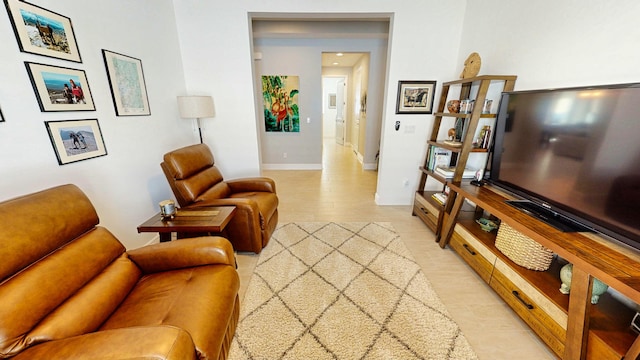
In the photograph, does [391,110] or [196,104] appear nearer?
[196,104]

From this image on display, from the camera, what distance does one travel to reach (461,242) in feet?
7.01

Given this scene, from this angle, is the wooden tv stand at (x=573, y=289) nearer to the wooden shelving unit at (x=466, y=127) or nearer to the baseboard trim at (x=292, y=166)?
the wooden shelving unit at (x=466, y=127)

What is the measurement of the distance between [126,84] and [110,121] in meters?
0.40

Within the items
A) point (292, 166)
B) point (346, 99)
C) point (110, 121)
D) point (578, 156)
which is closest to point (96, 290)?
point (110, 121)

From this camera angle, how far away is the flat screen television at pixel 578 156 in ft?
3.74

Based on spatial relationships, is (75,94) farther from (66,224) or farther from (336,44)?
(336,44)

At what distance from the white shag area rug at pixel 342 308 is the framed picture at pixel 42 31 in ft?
6.80

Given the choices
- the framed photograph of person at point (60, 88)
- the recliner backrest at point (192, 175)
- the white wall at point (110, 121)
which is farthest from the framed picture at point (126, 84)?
the recliner backrest at point (192, 175)

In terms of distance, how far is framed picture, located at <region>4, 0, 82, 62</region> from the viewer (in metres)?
1.37

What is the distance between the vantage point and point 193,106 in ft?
8.76

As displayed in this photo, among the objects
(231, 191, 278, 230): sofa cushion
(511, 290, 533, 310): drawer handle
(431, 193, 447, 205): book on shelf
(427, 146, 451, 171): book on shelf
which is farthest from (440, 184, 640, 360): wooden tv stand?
(231, 191, 278, 230): sofa cushion

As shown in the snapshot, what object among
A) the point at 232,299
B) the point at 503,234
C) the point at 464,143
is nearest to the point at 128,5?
the point at 232,299

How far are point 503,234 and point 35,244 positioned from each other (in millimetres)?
2679

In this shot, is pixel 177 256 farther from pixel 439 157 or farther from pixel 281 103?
pixel 281 103
